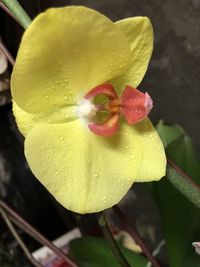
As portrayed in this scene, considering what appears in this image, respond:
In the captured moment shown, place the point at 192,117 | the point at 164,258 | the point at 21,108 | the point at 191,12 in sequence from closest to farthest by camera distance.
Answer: the point at 21,108, the point at 191,12, the point at 192,117, the point at 164,258

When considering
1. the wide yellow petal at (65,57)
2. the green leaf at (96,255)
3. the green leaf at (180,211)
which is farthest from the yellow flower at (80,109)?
the green leaf at (96,255)

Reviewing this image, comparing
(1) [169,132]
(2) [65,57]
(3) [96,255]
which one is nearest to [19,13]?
(2) [65,57]

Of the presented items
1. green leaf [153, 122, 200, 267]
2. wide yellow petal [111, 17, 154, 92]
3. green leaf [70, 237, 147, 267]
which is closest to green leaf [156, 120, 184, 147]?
green leaf [153, 122, 200, 267]

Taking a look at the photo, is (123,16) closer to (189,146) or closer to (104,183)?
(189,146)

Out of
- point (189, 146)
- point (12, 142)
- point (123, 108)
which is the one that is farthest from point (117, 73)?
point (12, 142)

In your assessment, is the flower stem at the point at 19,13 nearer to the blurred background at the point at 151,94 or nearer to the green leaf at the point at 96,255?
the blurred background at the point at 151,94

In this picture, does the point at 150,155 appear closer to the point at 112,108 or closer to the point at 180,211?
the point at 112,108
